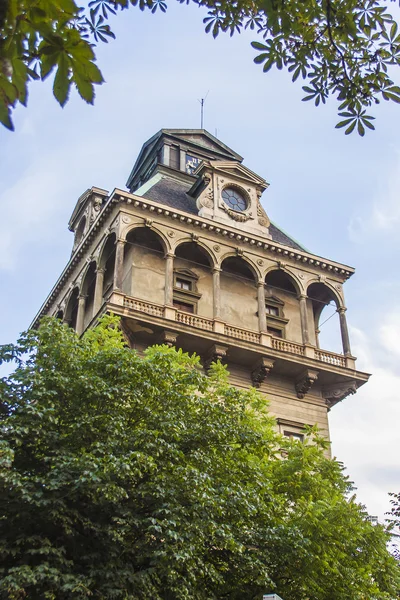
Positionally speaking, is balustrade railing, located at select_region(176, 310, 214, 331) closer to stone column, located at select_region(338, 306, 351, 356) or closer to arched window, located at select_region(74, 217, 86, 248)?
Answer: stone column, located at select_region(338, 306, 351, 356)

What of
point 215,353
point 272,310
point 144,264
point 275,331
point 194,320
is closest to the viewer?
point 215,353

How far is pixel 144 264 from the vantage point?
99.3 feet

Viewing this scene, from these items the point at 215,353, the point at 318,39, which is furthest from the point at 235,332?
the point at 318,39

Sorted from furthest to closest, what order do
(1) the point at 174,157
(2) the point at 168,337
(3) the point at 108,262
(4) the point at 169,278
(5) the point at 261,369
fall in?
1. (1) the point at 174,157
2. (3) the point at 108,262
3. (4) the point at 169,278
4. (5) the point at 261,369
5. (2) the point at 168,337

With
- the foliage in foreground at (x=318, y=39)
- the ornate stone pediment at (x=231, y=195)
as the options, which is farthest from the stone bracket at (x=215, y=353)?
the foliage in foreground at (x=318, y=39)

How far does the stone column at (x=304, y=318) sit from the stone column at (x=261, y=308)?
1.88 m

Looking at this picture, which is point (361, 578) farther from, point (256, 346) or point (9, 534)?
point (256, 346)

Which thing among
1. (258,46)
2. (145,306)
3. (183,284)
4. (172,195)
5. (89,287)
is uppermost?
(172,195)

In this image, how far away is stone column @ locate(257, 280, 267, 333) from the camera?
99.6 feet

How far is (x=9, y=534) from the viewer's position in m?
14.1

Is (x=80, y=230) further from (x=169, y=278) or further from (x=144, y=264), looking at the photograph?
(x=169, y=278)

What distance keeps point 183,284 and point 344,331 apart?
25.2ft

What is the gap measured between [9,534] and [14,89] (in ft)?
38.8

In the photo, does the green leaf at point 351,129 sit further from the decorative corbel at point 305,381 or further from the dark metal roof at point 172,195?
the dark metal roof at point 172,195
